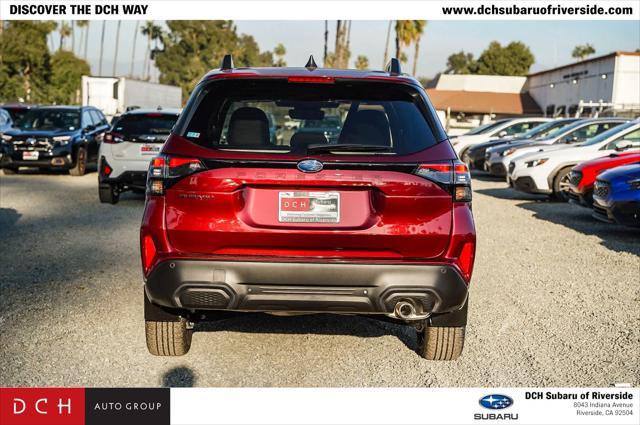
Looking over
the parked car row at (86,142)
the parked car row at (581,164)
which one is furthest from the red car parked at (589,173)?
the parked car row at (86,142)

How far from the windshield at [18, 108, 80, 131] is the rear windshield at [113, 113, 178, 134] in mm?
6482

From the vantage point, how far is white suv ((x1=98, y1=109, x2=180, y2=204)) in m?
13.2

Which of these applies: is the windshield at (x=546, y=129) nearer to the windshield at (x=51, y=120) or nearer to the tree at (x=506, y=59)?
the windshield at (x=51, y=120)

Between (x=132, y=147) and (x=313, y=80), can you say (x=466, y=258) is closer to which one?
(x=313, y=80)

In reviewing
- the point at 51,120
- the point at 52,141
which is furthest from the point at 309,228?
the point at 51,120

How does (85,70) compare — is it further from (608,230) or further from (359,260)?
(359,260)

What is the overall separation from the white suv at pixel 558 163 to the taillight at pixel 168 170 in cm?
1198

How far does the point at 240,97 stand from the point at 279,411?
1.85 meters

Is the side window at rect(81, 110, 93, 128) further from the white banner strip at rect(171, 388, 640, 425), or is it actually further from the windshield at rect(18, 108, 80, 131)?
the white banner strip at rect(171, 388, 640, 425)

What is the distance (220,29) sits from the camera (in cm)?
9950

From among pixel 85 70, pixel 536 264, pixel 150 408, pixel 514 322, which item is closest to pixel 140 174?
pixel 536 264

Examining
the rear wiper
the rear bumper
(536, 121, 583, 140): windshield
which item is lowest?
the rear bumper

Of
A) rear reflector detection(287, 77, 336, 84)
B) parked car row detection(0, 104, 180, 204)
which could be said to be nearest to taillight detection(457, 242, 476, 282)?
rear reflector detection(287, 77, 336, 84)

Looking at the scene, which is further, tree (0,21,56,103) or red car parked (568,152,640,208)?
tree (0,21,56,103)
